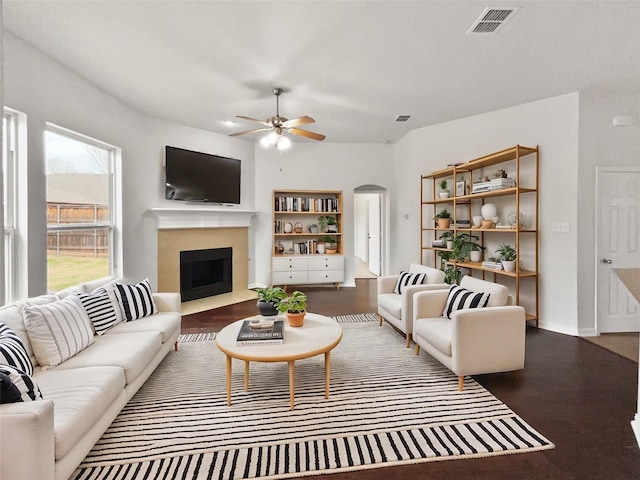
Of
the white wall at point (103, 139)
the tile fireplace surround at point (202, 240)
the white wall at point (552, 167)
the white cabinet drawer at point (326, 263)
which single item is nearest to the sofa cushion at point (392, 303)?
the white wall at point (552, 167)

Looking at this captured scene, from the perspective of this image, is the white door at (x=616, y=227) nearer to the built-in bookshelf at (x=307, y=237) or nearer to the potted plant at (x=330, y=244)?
the built-in bookshelf at (x=307, y=237)

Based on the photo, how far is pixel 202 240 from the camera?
18.8 ft

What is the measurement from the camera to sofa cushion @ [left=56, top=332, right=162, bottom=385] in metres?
2.38

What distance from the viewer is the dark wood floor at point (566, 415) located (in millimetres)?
1919

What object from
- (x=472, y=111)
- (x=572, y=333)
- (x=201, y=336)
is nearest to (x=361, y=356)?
(x=201, y=336)

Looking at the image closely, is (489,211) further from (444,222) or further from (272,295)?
(272,295)

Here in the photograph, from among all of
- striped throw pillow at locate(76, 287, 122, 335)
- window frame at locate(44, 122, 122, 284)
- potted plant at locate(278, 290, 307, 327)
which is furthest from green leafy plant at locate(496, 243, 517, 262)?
window frame at locate(44, 122, 122, 284)

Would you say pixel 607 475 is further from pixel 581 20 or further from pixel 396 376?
pixel 581 20

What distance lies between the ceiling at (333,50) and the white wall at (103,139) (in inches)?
6.9

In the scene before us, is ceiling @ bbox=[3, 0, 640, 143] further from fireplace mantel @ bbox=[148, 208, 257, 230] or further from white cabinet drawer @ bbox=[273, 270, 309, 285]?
white cabinet drawer @ bbox=[273, 270, 309, 285]

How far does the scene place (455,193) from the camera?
16.1 feet

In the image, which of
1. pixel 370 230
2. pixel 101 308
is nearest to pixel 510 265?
pixel 101 308

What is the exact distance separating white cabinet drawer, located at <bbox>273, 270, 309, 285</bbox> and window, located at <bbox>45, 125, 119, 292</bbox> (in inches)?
104

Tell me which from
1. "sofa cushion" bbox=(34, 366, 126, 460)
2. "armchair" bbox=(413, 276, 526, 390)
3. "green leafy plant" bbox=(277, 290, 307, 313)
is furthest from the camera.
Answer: "green leafy plant" bbox=(277, 290, 307, 313)
